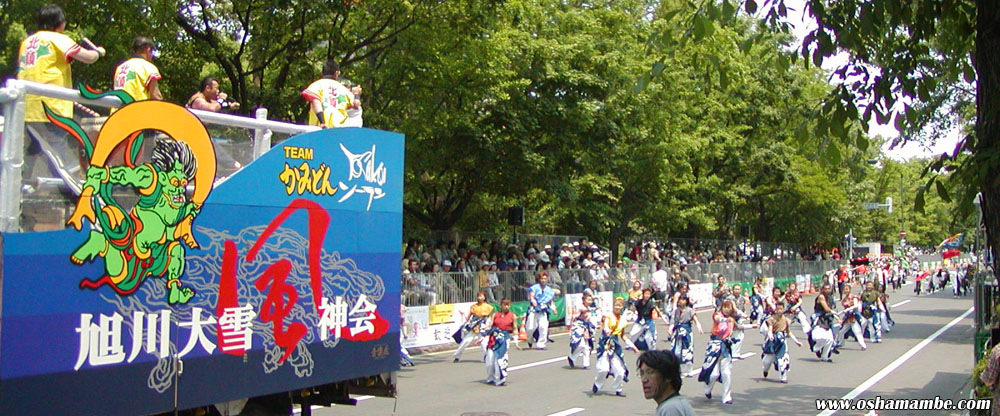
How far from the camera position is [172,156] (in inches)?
229

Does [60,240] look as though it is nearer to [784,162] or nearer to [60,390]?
[60,390]

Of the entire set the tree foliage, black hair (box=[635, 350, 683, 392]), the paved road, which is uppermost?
the tree foliage

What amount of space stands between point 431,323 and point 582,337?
190 inches

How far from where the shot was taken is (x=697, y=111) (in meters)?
38.3

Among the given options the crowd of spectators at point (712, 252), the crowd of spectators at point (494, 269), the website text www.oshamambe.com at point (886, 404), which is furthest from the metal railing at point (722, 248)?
the website text www.oshamambe.com at point (886, 404)

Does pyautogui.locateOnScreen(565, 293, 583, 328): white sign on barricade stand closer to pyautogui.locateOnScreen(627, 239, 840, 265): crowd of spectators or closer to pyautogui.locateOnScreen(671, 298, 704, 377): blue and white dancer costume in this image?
pyautogui.locateOnScreen(627, 239, 840, 265): crowd of spectators

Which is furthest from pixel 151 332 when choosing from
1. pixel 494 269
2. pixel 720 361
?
pixel 494 269

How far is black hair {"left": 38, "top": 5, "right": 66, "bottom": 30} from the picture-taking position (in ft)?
21.1

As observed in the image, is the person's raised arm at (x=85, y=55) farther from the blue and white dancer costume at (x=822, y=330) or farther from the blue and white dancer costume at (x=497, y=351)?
the blue and white dancer costume at (x=822, y=330)

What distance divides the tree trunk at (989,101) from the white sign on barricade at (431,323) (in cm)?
1366

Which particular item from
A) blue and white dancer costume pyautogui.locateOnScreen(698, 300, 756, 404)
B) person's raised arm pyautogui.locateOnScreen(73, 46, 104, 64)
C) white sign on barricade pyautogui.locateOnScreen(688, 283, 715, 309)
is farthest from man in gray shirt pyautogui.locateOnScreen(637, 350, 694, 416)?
white sign on barricade pyautogui.locateOnScreen(688, 283, 715, 309)

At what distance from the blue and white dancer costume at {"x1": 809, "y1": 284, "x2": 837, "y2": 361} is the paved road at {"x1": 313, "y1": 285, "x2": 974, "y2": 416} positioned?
1.14 feet

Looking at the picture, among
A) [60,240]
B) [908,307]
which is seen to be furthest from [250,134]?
[908,307]

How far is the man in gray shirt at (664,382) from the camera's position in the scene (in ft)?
15.7
